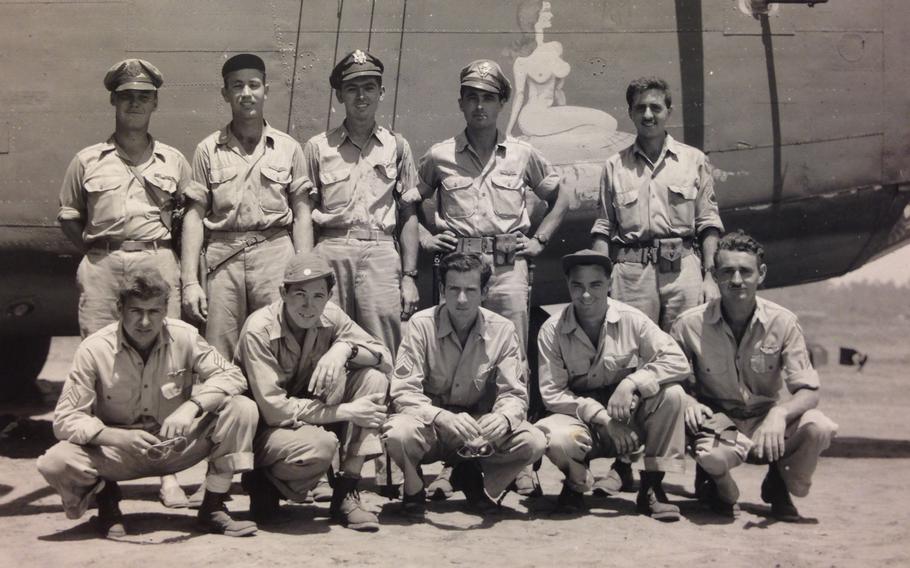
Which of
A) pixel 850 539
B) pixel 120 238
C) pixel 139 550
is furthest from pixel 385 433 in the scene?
pixel 850 539

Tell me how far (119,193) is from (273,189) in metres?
0.75

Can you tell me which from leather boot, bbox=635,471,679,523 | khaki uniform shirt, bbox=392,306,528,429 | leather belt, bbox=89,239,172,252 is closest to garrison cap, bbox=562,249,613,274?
khaki uniform shirt, bbox=392,306,528,429

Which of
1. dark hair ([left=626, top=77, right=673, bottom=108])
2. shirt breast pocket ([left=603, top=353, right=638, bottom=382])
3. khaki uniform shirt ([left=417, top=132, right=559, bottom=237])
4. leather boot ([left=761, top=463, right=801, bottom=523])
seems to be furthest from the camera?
khaki uniform shirt ([left=417, top=132, right=559, bottom=237])

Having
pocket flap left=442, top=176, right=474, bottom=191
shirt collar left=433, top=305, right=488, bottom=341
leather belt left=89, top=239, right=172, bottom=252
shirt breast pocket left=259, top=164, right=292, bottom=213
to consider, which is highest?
pocket flap left=442, top=176, right=474, bottom=191

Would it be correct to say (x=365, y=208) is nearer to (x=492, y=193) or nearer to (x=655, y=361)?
(x=492, y=193)

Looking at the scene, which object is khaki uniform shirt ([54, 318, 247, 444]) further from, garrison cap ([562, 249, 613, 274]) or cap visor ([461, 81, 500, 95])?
cap visor ([461, 81, 500, 95])

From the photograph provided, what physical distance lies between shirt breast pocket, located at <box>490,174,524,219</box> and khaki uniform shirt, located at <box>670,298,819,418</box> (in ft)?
3.54

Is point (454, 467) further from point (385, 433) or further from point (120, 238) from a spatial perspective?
point (120, 238)

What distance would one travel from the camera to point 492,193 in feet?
18.3

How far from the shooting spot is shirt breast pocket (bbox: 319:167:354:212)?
5480mm

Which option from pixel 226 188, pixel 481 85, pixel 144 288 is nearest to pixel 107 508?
pixel 144 288

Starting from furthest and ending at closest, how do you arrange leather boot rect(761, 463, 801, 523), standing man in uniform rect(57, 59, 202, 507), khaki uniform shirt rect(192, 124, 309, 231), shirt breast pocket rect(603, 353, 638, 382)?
khaki uniform shirt rect(192, 124, 309, 231)
standing man in uniform rect(57, 59, 202, 507)
shirt breast pocket rect(603, 353, 638, 382)
leather boot rect(761, 463, 801, 523)

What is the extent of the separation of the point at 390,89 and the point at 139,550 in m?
3.14

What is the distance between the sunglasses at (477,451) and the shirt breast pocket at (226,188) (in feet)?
5.50
